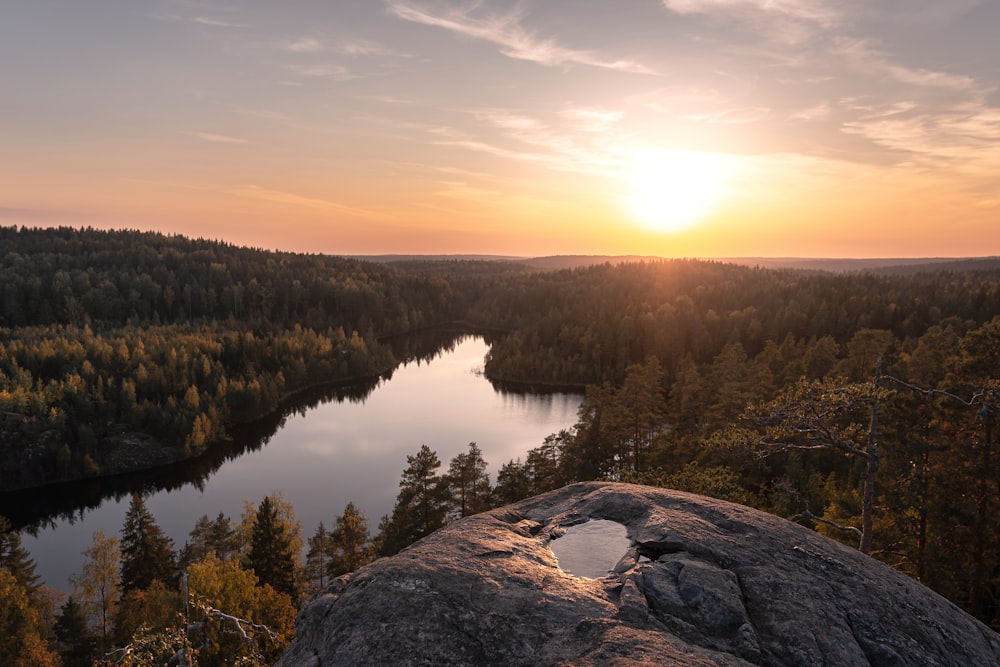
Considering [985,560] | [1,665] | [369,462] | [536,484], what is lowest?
[369,462]

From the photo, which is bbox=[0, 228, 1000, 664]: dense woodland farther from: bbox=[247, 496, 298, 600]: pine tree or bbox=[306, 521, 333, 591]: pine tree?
bbox=[247, 496, 298, 600]: pine tree

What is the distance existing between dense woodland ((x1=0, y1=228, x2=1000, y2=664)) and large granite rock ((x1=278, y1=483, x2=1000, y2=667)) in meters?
4.58

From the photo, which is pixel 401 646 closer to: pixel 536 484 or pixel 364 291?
pixel 536 484

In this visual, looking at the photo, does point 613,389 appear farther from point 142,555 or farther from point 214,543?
point 142,555

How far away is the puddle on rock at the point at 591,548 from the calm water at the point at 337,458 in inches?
1944

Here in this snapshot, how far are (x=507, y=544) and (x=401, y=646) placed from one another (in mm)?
2440

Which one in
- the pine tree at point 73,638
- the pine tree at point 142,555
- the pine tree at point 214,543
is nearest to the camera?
the pine tree at point 73,638

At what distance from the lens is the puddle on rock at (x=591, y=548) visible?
285 inches

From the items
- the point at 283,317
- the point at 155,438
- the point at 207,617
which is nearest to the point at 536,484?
the point at 207,617

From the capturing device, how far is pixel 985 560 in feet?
58.9

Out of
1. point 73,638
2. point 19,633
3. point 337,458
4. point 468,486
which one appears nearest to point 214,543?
point 73,638

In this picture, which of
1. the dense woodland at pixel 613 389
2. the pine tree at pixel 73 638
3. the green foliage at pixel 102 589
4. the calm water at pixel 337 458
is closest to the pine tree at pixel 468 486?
the dense woodland at pixel 613 389

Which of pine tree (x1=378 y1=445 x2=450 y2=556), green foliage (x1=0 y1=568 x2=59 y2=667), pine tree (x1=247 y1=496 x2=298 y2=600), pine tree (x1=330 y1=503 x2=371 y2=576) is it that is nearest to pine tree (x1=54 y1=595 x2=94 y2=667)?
green foliage (x1=0 y1=568 x2=59 y2=667)

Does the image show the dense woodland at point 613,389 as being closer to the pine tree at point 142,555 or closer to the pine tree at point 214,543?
the pine tree at point 214,543
